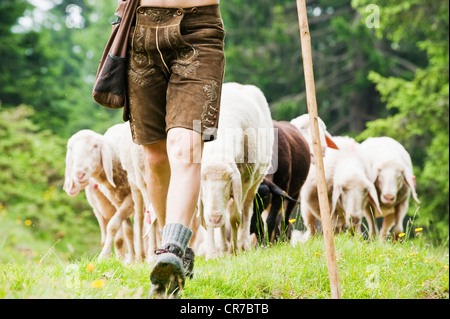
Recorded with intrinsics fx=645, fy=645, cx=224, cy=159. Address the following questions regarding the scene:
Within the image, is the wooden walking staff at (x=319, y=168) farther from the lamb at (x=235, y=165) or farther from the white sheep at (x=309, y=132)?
the white sheep at (x=309, y=132)

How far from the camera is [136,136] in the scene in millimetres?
4059

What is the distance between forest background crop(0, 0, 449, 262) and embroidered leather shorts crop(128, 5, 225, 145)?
8.80 meters

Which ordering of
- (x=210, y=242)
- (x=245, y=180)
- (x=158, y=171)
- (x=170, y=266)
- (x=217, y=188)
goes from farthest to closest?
1. (x=245, y=180)
2. (x=210, y=242)
3. (x=217, y=188)
4. (x=158, y=171)
5. (x=170, y=266)

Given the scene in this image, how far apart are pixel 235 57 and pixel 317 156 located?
62.5 feet

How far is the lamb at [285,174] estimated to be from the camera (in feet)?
23.5

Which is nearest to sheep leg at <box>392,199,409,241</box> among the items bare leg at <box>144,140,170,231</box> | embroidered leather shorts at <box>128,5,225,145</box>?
bare leg at <box>144,140,170,231</box>

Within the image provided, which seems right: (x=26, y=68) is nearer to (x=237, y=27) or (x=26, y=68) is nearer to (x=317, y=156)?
(x=237, y=27)

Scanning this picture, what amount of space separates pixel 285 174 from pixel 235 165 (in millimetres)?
1831

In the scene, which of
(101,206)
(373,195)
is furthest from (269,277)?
(101,206)

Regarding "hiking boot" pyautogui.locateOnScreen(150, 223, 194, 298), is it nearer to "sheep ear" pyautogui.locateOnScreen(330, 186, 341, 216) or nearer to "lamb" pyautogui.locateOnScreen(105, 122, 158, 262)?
"lamb" pyautogui.locateOnScreen(105, 122, 158, 262)

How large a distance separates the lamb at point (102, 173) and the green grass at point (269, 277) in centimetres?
254

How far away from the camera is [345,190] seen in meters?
7.93

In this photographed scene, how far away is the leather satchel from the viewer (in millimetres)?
3900

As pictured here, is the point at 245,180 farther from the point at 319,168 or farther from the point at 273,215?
the point at 319,168
